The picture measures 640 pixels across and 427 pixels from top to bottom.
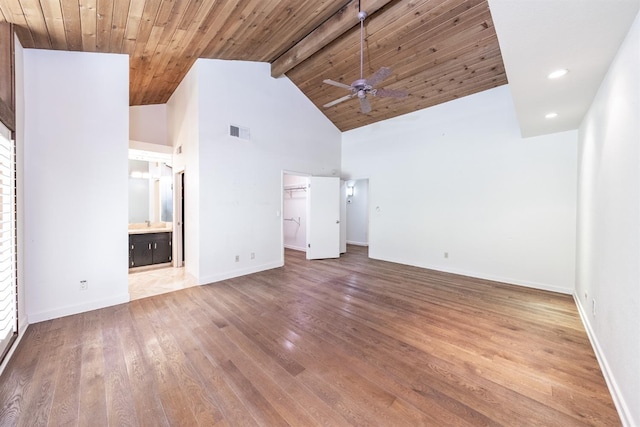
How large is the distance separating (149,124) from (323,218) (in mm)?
4343

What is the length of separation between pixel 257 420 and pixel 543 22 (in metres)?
2.91

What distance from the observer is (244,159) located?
4617mm

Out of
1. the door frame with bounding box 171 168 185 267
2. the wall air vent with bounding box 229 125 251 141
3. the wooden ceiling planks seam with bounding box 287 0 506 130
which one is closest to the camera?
the wooden ceiling planks seam with bounding box 287 0 506 130

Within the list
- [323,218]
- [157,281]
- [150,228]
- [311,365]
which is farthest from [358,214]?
[311,365]

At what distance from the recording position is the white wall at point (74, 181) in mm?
2775

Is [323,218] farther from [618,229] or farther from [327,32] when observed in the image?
[618,229]

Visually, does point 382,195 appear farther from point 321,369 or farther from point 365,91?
point 321,369

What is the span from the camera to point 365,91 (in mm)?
3059

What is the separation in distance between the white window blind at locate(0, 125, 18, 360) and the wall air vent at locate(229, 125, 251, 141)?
8.46 feet

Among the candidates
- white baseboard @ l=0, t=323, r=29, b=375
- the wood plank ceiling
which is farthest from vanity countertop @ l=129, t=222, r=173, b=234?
the wood plank ceiling

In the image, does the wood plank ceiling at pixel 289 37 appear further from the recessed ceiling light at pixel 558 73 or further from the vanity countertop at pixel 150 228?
the vanity countertop at pixel 150 228

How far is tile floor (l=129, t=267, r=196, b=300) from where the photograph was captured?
146 inches

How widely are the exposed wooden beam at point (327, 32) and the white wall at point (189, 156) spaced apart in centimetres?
154

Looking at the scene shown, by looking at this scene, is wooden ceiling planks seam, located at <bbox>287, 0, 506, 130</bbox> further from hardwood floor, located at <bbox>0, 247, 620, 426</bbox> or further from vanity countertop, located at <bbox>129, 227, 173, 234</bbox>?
vanity countertop, located at <bbox>129, 227, 173, 234</bbox>
